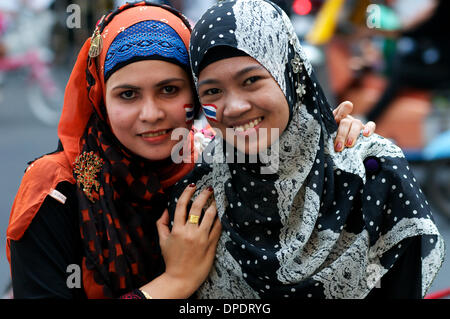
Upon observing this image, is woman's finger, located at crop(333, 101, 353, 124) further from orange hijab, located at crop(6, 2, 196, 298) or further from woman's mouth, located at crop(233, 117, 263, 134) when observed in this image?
orange hijab, located at crop(6, 2, 196, 298)

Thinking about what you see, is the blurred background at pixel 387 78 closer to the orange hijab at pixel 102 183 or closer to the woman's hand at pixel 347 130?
the woman's hand at pixel 347 130

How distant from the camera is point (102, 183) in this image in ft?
7.36

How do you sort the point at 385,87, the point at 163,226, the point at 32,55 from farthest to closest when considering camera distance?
the point at 32,55, the point at 385,87, the point at 163,226

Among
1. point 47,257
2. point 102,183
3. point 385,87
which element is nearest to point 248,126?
point 102,183

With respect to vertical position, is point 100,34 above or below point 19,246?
above

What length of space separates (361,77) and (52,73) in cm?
733

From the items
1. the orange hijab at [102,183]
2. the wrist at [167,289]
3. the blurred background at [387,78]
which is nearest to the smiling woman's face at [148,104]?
the orange hijab at [102,183]

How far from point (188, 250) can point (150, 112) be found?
1.55 ft

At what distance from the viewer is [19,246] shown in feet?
7.14

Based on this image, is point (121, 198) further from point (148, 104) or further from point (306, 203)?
point (306, 203)

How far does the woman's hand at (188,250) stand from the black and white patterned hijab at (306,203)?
6 centimetres

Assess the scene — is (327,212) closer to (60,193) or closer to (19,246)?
(60,193)

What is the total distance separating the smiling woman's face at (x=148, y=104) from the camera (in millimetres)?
2158

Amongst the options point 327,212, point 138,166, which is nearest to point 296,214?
point 327,212
